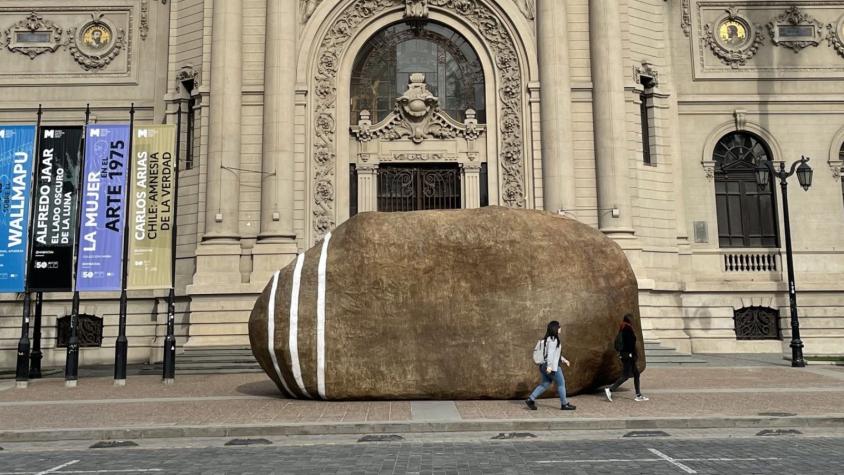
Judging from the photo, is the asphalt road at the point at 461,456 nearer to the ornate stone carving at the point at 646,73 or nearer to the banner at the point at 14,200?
the banner at the point at 14,200

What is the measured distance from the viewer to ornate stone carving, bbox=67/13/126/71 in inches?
1166

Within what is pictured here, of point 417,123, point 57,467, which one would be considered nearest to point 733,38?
point 417,123

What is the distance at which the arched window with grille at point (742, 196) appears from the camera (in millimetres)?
29547

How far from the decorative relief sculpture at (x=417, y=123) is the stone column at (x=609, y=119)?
4674 millimetres

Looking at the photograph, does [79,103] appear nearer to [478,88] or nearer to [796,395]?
[478,88]

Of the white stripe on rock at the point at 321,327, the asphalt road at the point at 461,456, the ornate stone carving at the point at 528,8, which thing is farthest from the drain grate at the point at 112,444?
the ornate stone carving at the point at 528,8

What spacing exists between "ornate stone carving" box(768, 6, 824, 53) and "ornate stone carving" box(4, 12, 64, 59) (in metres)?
31.4

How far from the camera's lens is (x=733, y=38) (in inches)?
1204

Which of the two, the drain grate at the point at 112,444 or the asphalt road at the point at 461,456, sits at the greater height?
the asphalt road at the point at 461,456

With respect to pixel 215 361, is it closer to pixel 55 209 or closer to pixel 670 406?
pixel 55 209

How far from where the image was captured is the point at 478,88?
27.7 metres

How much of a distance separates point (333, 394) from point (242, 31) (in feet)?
57.1

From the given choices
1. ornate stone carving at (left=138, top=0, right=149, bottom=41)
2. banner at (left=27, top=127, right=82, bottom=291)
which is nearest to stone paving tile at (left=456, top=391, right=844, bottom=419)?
banner at (left=27, top=127, right=82, bottom=291)

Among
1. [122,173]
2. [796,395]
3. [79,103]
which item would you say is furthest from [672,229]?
[79,103]
